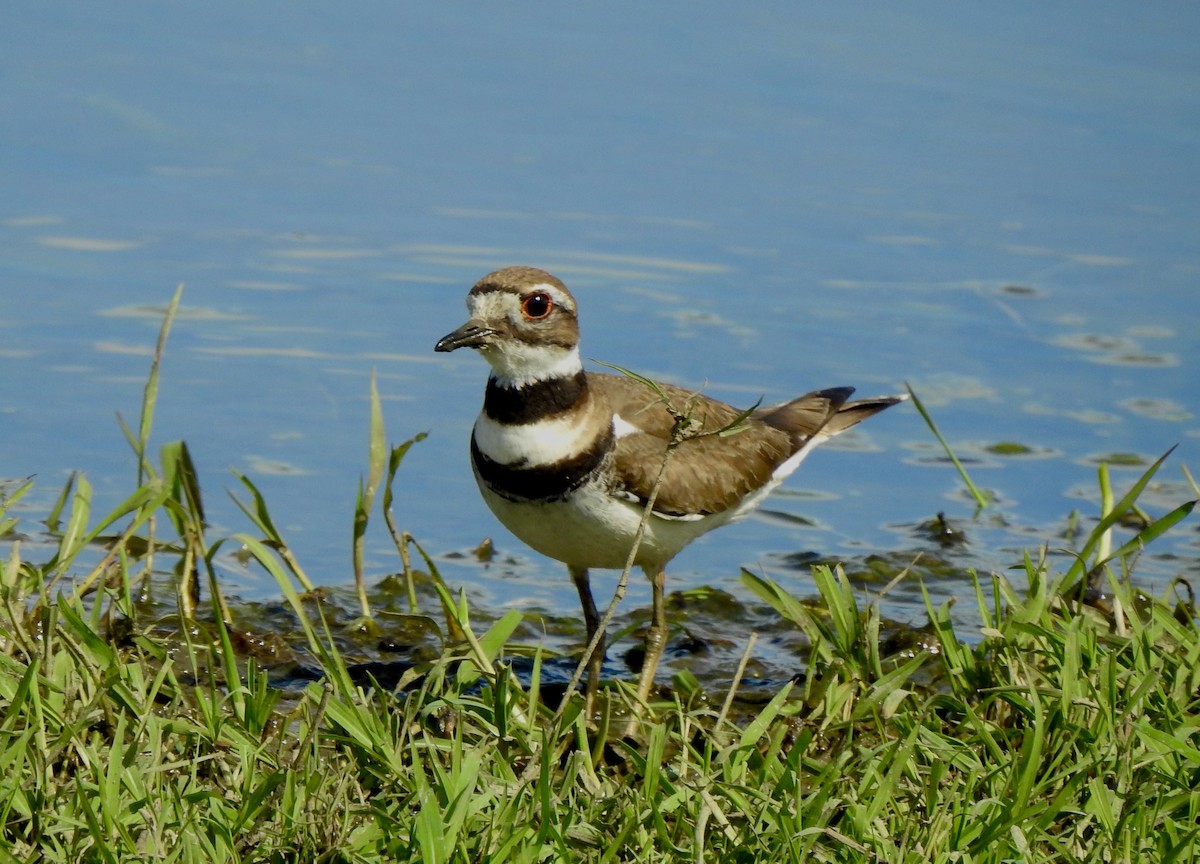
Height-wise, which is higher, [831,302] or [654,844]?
[831,302]

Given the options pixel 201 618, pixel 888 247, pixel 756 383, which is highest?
pixel 888 247

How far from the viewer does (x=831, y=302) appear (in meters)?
9.41

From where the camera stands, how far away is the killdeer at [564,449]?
5.37 m

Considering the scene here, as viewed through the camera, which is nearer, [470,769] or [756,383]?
[470,769]

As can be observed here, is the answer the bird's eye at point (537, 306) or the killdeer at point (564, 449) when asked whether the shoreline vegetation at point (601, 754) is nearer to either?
the killdeer at point (564, 449)

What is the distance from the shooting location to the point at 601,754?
4605mm

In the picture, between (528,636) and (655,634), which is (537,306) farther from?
(528,636)

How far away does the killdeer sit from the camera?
537 cm

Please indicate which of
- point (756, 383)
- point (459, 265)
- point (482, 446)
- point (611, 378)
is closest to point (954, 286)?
point (756, 383)

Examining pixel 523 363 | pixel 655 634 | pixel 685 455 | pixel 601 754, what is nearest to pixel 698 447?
pixel 685 455

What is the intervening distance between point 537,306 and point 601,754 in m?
1.54

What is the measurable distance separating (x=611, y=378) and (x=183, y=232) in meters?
4.39

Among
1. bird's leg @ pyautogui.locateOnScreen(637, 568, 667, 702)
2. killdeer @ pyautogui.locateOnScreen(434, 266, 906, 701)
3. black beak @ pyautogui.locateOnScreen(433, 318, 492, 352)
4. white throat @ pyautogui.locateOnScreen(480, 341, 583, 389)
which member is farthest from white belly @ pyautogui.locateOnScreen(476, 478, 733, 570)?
black beak @ pyautogui.locateOnScreen(433, 318, 492, 352)

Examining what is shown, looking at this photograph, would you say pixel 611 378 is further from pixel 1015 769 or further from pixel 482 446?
pixel 1015 769
